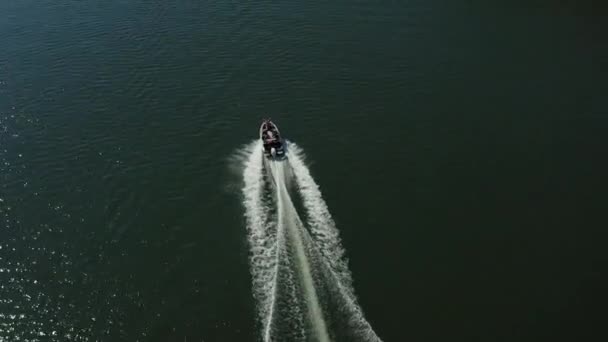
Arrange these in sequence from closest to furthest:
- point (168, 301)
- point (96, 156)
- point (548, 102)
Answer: point (168, 301)
point (96, 156)
point (548, 102)

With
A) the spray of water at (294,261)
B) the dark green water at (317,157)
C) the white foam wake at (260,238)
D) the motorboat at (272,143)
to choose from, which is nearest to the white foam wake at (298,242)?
the spray of water at (294,261)

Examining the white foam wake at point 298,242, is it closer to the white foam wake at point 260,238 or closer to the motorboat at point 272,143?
the motorboat at point 272,143

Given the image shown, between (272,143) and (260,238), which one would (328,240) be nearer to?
(260,238)

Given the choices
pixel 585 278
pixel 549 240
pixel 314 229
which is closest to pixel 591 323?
pixel 585 278

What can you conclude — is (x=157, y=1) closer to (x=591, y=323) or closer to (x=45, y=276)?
(x=45, y=276)

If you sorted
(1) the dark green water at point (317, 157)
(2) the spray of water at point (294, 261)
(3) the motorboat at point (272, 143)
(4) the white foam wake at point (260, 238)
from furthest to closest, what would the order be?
(3) the motorboat at point (272, 143) → (1) the dark green water at point (317, 157) → (4) the white foam wake at point (260, 238) → (2) the spray of water at point (294, 261)

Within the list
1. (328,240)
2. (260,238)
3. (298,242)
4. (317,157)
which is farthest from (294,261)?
(317,157)

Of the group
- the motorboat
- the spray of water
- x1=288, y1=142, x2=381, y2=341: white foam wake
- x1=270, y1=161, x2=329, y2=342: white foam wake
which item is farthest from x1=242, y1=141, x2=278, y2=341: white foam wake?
x1=288, y1=142, x2=381, y2=341: white foam wake

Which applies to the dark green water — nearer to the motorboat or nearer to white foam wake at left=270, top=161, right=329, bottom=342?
the motorboat
